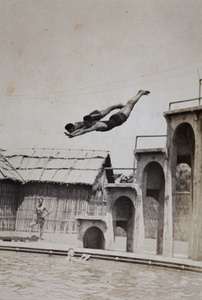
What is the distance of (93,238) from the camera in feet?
61.2

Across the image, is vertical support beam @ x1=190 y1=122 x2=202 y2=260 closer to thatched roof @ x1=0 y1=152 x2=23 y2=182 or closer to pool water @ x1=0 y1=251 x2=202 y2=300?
pool water @ x1=0 y1=251 x2=202 y2=300

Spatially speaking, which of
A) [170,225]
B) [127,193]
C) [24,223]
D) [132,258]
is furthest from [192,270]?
[24,223]

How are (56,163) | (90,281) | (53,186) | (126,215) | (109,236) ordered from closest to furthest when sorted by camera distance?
1. (90,281)
2. (109,236)
3. (126,215)
4. (53,186)
5. (56,163)

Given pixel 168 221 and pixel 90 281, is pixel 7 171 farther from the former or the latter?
pixel 90 281

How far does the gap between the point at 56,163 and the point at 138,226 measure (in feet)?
33.4

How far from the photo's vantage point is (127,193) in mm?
17422

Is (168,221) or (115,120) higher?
(115,120)

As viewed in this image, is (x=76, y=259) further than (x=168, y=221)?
No

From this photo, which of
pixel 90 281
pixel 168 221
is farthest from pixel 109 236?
pixel 90 281

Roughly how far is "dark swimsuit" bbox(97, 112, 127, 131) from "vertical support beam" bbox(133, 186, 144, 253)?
2.94 m

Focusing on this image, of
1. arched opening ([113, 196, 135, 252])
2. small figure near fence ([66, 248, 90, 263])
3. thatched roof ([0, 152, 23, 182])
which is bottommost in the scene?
small figure near fence ([66, 248, 90, 263])

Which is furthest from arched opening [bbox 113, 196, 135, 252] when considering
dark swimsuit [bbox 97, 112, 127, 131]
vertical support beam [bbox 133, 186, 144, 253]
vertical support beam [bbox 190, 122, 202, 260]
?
vertical support beam [bbox 190, 122, 202, 260]

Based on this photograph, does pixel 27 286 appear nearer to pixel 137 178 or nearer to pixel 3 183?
pixel 137 178

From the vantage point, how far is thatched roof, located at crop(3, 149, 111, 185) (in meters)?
25.0
